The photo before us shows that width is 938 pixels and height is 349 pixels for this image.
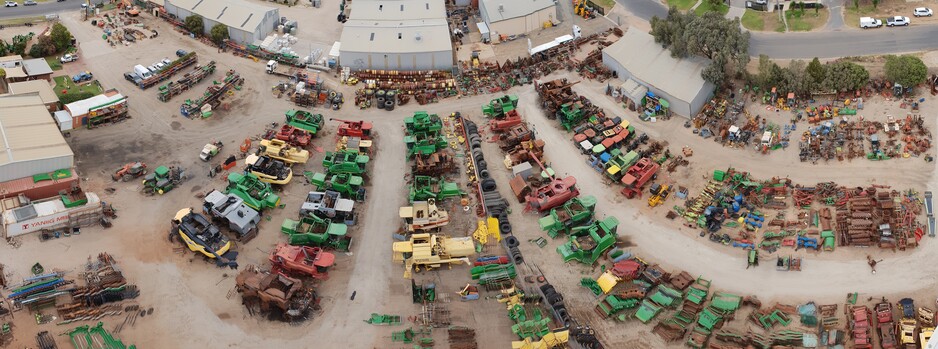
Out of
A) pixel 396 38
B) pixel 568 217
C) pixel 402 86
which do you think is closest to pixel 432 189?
pixel 568 217

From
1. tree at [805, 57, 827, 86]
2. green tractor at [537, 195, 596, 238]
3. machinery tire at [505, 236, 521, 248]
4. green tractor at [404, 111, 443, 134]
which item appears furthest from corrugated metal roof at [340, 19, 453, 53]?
tree at [805, 57, 827, 86]

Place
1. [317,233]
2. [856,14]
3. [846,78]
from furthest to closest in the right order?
[856,14] → [846,78] → [317,233]

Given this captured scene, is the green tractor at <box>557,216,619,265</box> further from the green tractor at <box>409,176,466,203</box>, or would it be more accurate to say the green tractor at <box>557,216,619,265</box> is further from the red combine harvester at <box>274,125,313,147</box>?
the red combine harvester at <box>274,125,313,147</box>

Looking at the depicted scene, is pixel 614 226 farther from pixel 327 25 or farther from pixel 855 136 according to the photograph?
pixel 327 25

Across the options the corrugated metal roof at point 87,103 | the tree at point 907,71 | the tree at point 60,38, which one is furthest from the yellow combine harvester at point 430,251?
the tree at point 60,38

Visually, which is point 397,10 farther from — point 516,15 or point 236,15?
point 236,15

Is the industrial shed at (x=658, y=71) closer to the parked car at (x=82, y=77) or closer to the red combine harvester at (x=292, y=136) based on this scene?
the red combine harvester at (x=292, y=136)
